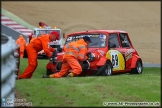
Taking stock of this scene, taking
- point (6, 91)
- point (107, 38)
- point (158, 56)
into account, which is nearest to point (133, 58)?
point (107, 38)

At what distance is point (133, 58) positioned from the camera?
1852cm

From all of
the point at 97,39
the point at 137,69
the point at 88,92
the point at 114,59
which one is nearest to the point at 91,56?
the point at 114,59

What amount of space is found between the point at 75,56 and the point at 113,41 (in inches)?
98.5

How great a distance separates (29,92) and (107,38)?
23.3 feet

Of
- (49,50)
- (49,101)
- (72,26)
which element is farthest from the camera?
(72,26)

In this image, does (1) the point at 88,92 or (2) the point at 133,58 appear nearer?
(1) the point at 88,92

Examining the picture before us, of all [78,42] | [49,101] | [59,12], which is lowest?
[49,101]

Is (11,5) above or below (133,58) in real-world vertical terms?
above

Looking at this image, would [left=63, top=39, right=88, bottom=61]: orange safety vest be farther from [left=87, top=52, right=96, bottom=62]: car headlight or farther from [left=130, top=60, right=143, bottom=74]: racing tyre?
[left=130, top=60, right=143, bottom=74]: racing tyre

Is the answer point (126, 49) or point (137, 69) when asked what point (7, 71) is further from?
point (137, 69)

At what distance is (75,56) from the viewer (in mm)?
15727

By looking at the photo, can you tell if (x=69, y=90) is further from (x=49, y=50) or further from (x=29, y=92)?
(x=49, y=50)

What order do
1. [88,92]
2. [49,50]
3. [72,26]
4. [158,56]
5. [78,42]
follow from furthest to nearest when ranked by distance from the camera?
[72,26] < [158,56] < [49,50] < [78,42] < [88,92]

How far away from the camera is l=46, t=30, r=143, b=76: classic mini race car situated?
1633 cm
